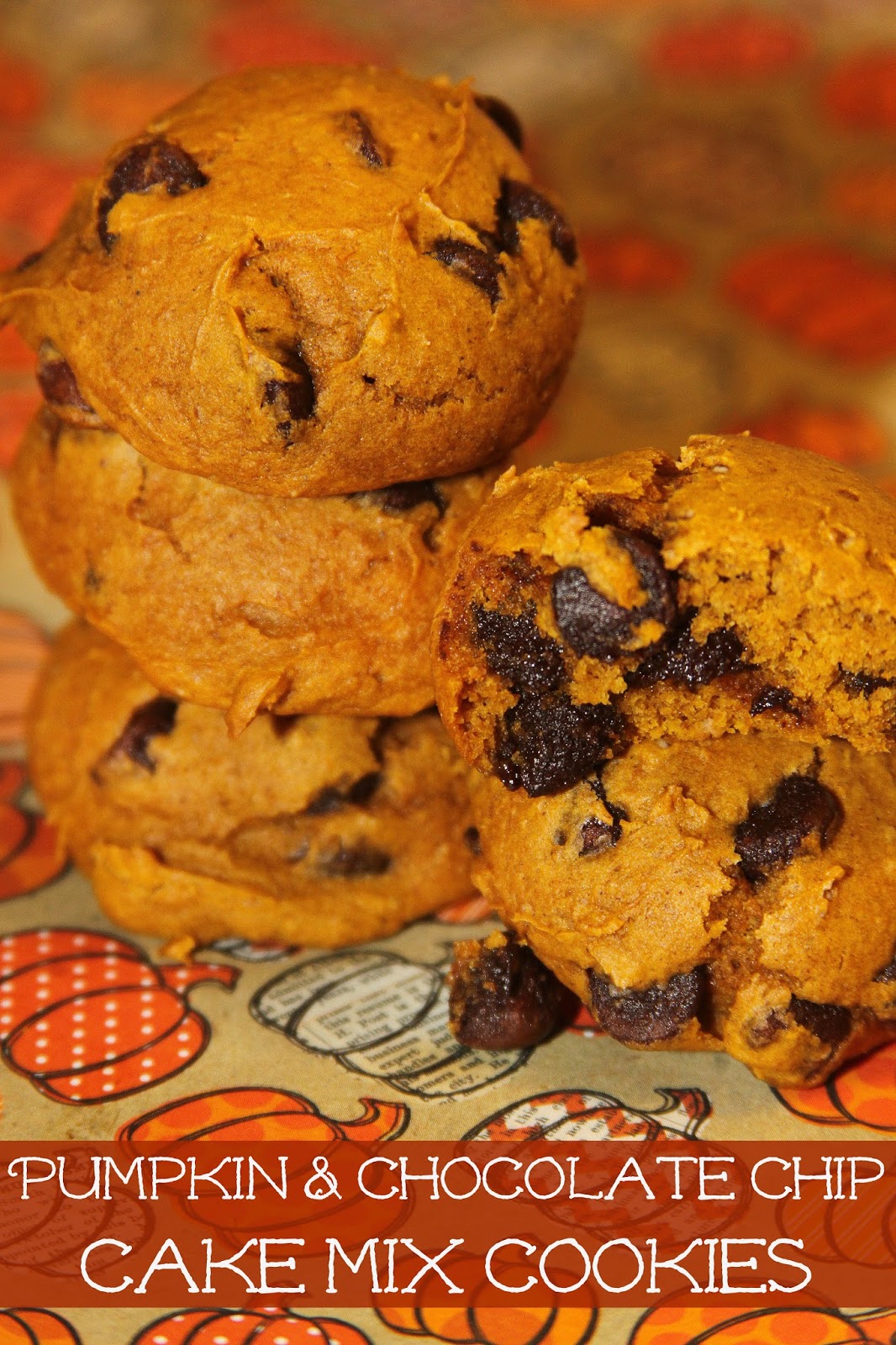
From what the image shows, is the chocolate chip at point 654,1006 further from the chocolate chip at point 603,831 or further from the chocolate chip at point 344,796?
the chocolate chip at point 344,796

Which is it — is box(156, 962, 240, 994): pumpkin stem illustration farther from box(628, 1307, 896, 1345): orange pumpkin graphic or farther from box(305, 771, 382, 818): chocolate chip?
box(628, 1307, 896, 1345): orange pumpkin graphic

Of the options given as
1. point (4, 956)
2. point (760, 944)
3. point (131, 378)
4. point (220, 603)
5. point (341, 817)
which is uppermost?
point (131, 378)

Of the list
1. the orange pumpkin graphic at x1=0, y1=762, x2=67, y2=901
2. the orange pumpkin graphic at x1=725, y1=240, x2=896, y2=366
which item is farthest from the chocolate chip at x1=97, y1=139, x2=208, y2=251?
the orange pumpkin graphic at x1=725, y1=240, x2=896, y2=366

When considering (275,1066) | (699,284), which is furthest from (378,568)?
(699,284)

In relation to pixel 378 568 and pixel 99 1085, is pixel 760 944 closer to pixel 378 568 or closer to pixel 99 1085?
pixel 378 568

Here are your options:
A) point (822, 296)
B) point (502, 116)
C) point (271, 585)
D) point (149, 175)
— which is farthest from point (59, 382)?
point (822, 296)

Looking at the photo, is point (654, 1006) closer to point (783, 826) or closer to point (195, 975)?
point (783, 826)
